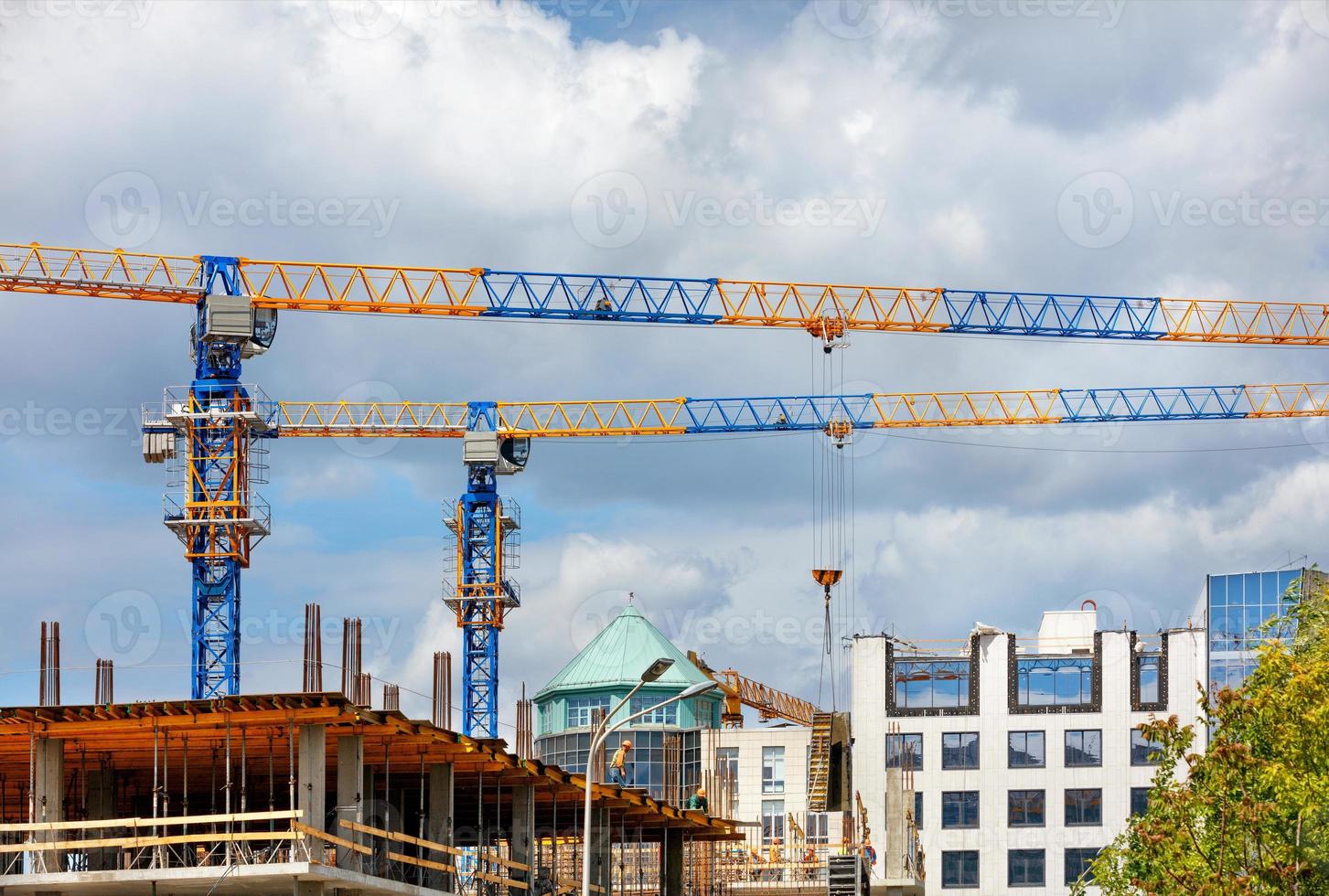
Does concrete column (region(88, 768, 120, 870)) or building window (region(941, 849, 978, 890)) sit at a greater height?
concrete column (region(88, 768, 120, 870))

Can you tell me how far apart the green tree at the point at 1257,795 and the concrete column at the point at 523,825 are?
16011 millimetres

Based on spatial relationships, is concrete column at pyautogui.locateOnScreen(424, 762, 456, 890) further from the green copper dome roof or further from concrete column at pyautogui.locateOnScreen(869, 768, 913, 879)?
the green copper dome roof

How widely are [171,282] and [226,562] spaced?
13.9m

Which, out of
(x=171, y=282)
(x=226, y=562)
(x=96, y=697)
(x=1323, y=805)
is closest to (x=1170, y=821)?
(x=1323, y=805)

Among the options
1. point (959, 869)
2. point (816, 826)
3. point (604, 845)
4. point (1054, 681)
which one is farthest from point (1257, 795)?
point (816, 826)

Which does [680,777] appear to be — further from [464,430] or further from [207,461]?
[207,461]

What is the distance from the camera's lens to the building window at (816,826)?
330 ft

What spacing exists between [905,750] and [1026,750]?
611 centimetres

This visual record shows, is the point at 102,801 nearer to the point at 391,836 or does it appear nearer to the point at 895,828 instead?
the point at 391,836

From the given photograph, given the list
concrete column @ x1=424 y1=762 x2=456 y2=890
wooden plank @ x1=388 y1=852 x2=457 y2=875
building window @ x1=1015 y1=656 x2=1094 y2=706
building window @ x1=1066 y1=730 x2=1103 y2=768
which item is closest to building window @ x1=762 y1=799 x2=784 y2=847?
building window @ x1=1015 y1=656 x2=1094 y2=706

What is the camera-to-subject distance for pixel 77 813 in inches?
2030

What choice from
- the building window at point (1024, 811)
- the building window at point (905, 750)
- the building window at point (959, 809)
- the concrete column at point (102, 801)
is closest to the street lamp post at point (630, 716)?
the concrete column at point (102, 801)

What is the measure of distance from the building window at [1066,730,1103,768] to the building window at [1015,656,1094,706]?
1588 millimetres

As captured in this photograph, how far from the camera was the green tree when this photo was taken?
119 feet
